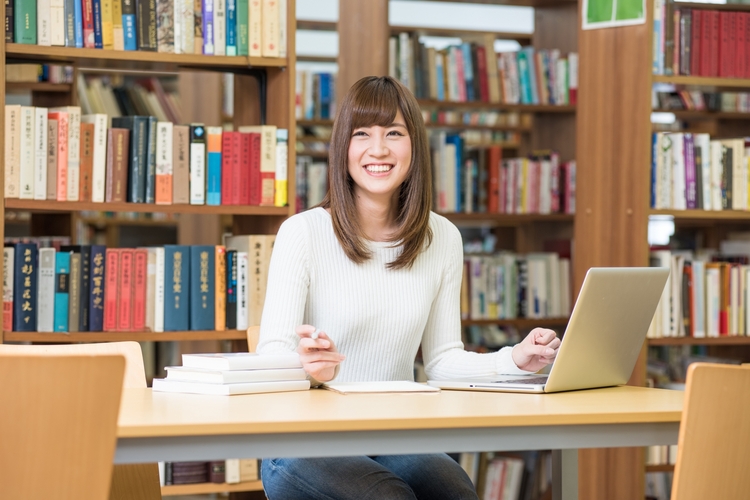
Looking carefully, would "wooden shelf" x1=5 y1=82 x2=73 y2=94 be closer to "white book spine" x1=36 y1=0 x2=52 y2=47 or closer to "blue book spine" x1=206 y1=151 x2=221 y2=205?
"white book spine" x1=36 y1=0 x2=52 y2=47

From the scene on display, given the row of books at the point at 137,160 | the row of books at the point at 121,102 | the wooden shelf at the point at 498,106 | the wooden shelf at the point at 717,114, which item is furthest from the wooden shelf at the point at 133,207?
the row of books at the point at 121,102

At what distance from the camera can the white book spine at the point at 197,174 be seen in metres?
2.78

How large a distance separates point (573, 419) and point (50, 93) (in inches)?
117

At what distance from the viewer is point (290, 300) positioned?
1843 millimetres

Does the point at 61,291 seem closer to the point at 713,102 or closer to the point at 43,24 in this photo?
the point at 43,24

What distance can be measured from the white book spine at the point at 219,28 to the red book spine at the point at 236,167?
0.25 meters

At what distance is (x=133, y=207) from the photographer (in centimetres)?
271

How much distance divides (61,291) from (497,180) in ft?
6.78

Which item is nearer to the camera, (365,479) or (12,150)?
(365,479)

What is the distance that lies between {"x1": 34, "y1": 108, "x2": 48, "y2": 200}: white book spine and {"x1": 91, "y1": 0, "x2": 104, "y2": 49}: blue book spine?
0.25 metres

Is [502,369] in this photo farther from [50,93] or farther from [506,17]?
[506,17]

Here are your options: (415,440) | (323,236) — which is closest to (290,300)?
(323,236)

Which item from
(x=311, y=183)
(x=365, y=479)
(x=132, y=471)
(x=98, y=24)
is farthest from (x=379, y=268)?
(x=311, y=183)

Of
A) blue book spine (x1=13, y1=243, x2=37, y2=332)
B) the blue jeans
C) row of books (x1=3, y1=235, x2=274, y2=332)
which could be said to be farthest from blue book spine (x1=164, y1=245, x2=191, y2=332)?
the blue jeans
